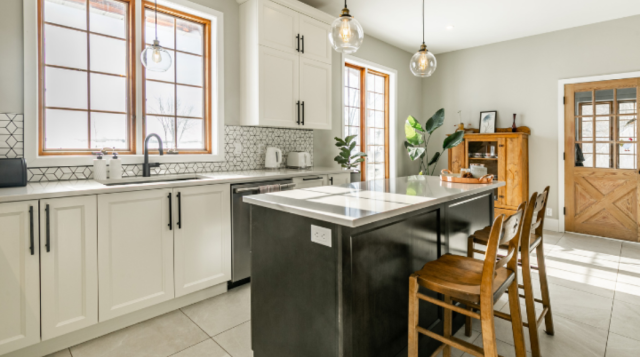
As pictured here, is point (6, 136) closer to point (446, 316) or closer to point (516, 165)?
point (446, 316)

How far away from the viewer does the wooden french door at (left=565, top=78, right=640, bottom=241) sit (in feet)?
14.8

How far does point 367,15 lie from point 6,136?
12.8 ft

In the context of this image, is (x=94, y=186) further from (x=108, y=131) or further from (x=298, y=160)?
(x=298, y=160)

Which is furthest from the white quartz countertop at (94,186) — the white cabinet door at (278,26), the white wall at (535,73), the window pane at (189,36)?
the white wall at (535,73)

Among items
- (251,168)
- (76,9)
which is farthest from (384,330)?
(76,9)

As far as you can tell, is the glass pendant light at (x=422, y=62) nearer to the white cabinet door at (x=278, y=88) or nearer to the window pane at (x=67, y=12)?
the white cabinet door at (x=278, y=88)

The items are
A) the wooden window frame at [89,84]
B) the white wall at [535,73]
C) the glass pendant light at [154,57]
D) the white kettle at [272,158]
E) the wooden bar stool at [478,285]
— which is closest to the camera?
the wooden bar stool at [478,285]

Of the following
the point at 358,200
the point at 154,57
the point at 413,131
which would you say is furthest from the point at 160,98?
the point at 413,131

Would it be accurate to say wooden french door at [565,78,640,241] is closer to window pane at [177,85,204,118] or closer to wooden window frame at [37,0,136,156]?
window pane at [177,85,204,118]

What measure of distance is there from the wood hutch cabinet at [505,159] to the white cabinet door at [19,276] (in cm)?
533

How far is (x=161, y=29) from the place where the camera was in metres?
3.19

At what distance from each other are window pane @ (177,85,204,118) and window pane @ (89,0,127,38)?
66 cm

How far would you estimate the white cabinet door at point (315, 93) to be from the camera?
3873mm

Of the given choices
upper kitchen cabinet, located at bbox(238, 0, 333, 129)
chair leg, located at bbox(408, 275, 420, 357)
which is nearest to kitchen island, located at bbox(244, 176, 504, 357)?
chair leg, located at bbox(408, 275, 420, 357)
